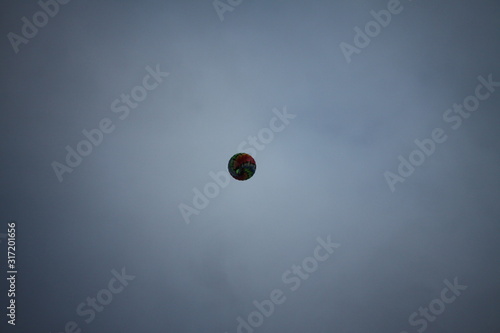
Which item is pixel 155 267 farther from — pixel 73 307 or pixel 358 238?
pixel 358 238

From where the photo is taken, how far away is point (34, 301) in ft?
31.6

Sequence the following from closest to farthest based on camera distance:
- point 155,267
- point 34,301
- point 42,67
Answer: point 42,67
point 34,301
point 155,267

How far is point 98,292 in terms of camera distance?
10219mm

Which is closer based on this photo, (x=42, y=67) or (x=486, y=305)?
(x=42, y=67)

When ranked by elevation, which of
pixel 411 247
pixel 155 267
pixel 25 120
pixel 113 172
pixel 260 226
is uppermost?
pixel 25 120

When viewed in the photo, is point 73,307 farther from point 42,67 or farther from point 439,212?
point 439,212

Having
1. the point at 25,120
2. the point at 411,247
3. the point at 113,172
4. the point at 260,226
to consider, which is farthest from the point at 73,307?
the point at 411,247

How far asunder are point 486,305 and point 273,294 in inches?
355

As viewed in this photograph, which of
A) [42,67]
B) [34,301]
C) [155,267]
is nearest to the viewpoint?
[42,67]

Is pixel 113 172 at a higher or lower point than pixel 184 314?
higher

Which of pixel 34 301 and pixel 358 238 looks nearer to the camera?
pixel 34 301

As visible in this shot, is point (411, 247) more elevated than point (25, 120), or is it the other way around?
point (25, 120)

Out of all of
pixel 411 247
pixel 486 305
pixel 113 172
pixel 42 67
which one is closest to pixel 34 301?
pixel 113 172

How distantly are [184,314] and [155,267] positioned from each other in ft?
7.62
